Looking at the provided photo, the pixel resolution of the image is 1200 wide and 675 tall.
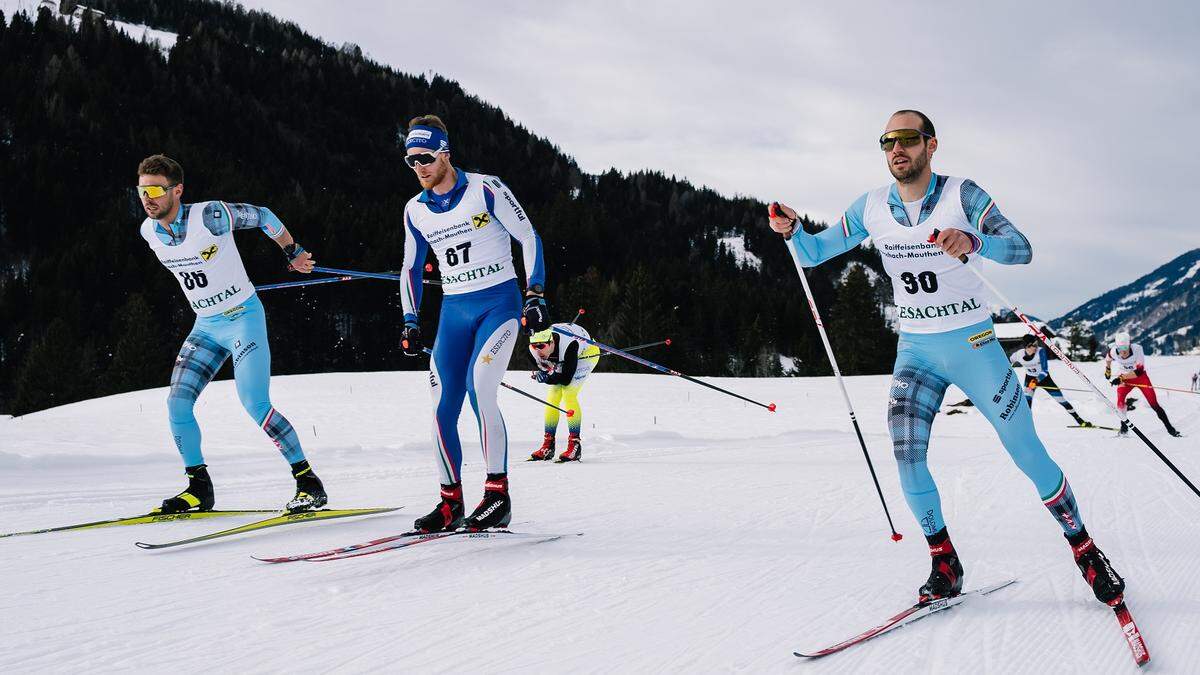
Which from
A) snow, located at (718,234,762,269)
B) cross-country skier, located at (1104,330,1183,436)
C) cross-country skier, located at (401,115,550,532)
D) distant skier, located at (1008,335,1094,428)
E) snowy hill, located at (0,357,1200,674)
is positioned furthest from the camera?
snow, located at (718,234,762,269)

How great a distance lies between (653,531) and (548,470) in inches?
149

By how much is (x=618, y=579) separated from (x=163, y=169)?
4163 millimetres

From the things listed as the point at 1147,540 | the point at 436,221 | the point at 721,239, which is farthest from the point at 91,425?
the point at 721,239

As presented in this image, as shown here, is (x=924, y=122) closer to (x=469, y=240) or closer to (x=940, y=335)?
(x=940, y=335)

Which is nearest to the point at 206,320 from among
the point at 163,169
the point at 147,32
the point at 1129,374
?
the point at 163,169

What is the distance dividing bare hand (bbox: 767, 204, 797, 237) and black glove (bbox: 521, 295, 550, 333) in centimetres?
135

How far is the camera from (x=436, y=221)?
15.5 feet

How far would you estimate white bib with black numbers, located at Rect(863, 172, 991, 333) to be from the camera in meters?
3.40

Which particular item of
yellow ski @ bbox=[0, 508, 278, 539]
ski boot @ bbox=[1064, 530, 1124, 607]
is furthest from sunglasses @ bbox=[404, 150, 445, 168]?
ski boot @ bbox=[1064, 530, 1124, 607]

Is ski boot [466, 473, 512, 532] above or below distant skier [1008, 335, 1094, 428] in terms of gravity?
below

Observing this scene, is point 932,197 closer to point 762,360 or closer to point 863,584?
point 863,584

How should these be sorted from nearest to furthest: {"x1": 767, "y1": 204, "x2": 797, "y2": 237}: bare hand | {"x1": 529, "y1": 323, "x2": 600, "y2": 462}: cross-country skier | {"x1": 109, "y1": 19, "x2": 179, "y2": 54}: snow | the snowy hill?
1. the snowy hill
2. {"x1": 767, "y1": 204, "x2": 797, "y2": 237}: bare hand
3. {"x1": 529, "y1": 323, "x2": 600, "y2": 462}: cross-country skier
4. {"x1": 109, "y1": 19, "x2": 179, "y2": 54}: snow

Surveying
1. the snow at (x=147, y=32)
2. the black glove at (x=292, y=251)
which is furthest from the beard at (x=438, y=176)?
the snow at (x=147, y=32)

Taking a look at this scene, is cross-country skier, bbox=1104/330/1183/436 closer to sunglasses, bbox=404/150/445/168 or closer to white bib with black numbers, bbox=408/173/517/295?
white bib with black numbers, bbox=408/173/517/295
